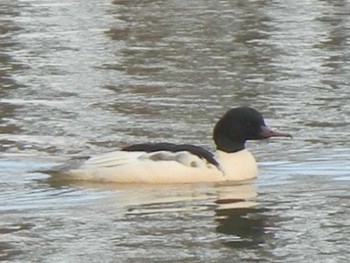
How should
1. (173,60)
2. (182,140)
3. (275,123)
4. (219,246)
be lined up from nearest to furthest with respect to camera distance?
(219,246), (182,140), (275,123), (173,60)

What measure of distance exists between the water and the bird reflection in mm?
15

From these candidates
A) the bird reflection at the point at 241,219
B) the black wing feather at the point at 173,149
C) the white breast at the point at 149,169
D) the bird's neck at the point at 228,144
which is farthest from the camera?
the bird's neck at the point at 228,144

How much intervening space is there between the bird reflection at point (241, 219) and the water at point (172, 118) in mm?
15

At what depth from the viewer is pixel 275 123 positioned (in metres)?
16.0

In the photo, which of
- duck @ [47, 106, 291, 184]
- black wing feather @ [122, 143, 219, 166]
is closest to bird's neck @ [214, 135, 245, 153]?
duck @ [47, 106, 291, 184]

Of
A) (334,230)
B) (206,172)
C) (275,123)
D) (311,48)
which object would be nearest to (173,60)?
(311,48)

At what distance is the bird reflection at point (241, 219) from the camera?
10.4 meters

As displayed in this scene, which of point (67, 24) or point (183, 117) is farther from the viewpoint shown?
point (67, 24)

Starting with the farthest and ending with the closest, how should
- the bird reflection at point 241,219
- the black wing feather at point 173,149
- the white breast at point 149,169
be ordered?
the black wing feather at point 173,149, the white breast at point 149,169, the bird reflection at point 241,219

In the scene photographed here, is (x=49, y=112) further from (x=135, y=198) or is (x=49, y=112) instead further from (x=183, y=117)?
(x=135, y=198)

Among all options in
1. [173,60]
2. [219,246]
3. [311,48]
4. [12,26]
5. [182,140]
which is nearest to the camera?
[219,246]

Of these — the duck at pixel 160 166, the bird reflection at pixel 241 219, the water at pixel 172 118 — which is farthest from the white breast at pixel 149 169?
the bird reflection at pixel 241 219

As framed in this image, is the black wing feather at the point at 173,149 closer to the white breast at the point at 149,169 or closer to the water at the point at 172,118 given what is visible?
the white breast at the point at 149,169

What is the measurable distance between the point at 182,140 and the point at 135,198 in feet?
9.44
